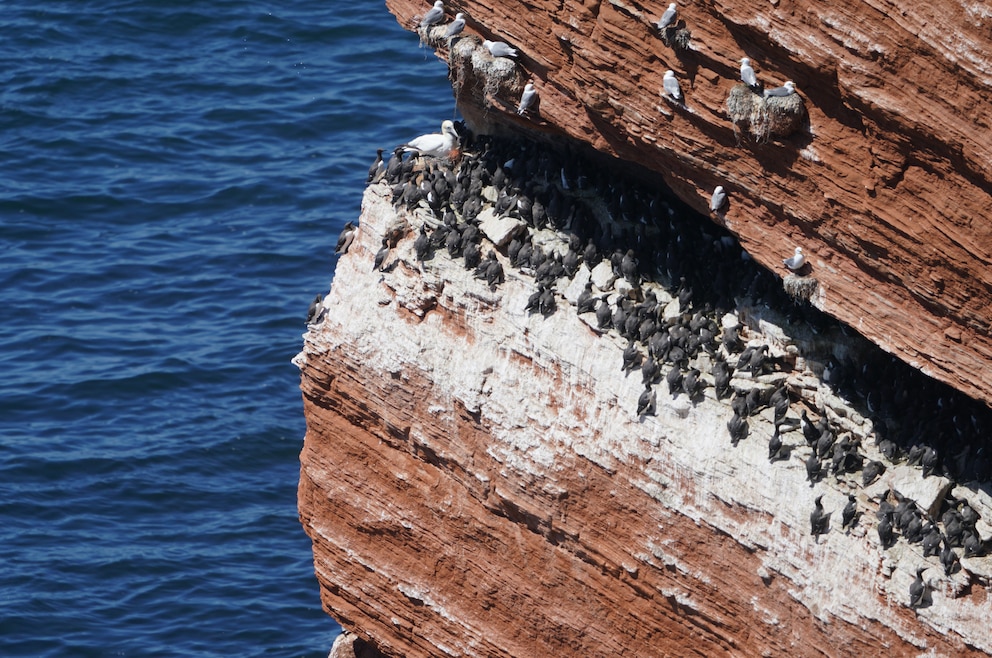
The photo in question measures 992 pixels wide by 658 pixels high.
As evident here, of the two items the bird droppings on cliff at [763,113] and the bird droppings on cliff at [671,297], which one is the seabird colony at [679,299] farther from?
the bird droppings on cliff at [763,113]

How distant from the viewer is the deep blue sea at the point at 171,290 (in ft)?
94.2

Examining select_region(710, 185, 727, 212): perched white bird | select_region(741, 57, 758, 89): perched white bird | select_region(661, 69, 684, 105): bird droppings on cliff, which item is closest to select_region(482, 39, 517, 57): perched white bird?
select_region(661, 69, 684, 105): bird droppings on cliff

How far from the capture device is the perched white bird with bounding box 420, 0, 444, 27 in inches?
703

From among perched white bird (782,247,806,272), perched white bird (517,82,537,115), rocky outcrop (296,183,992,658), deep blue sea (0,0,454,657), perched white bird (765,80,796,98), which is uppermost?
perched white bird (765,80,796,98)

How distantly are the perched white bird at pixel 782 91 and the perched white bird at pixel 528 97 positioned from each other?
348cm

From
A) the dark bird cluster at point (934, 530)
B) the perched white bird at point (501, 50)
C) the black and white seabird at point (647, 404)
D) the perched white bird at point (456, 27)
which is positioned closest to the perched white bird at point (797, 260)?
the black and white seabird at point (647, 404)

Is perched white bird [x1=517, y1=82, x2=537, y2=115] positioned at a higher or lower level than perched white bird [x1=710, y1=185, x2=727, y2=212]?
higher

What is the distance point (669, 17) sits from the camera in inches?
570

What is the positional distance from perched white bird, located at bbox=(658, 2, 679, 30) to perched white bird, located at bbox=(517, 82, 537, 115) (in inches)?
97.6

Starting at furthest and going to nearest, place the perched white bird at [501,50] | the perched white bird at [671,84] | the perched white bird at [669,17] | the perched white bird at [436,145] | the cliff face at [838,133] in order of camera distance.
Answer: the perched white bird at [436,145]
the perched white bird at [501,50]
the perched white bird at [671,84]
the perched white bird at [669,17]
the cliff face at [838,133]

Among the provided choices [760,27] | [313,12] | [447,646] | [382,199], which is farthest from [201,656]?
[313,12]

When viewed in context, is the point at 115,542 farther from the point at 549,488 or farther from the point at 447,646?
the point at 549,488

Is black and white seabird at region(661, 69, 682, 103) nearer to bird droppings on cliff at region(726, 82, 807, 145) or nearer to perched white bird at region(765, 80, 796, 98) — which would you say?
bird droppings on cliff at region(726, 82, 807, 145)

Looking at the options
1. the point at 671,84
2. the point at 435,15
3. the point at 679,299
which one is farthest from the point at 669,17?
the point at 435,15
